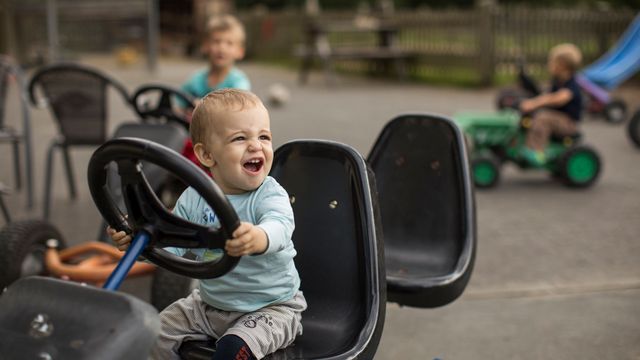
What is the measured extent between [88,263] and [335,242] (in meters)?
1.57

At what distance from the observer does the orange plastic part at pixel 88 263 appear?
3689 mm

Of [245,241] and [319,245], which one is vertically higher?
[245,241]

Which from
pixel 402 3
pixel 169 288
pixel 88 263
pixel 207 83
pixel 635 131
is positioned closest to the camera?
pixel 169 288

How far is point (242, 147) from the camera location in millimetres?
2172

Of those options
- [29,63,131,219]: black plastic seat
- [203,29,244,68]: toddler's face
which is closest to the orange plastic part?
[203,29,244,68]: toddler's face

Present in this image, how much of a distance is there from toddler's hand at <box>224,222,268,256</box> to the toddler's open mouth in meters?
0.26

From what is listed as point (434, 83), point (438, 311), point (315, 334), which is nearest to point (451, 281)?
point (315, 334)

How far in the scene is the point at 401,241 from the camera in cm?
343

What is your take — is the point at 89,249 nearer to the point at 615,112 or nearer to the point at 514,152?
the point at 514,152

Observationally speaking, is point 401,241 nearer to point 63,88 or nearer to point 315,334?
point 315,334

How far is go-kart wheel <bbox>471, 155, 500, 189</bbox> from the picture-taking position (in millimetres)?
6508

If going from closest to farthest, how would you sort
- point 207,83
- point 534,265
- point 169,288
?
point 169,288
point 534,265
point 207,83

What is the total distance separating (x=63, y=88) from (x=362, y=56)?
30.2 ft

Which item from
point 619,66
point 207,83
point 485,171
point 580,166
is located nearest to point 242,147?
point 207,83
